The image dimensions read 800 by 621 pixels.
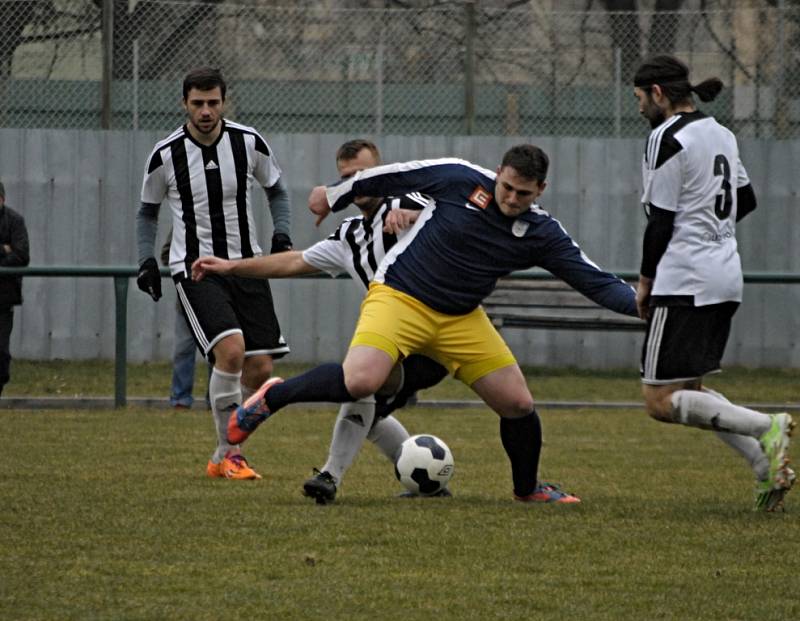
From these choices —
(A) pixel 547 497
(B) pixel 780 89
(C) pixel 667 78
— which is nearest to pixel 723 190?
(C) pixel 667 78

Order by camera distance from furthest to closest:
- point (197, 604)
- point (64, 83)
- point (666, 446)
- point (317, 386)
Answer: point (64, 83), point (666, 446), point (317, 386), point (197, 604)

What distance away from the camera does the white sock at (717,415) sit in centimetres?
721

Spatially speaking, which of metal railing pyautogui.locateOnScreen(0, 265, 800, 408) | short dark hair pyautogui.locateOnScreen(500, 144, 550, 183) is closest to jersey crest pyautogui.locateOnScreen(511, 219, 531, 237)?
short dark hair pyautogui.locateOnScreen(500, 144, 550, 183)

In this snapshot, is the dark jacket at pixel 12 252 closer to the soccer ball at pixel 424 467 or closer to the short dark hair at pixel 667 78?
the soccer ball at pixel 424 467

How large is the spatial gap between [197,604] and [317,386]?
7.71ft

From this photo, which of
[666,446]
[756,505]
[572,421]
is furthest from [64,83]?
[756,505]

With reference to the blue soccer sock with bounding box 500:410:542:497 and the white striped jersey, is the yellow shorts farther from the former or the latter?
the white striped jersey

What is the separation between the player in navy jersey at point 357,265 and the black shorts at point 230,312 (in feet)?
2.90

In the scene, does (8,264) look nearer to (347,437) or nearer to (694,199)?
(347,437)

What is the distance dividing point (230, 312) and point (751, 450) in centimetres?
296

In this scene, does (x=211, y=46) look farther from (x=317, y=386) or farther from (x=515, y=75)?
(x=317, y=386)

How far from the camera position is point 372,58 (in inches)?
662

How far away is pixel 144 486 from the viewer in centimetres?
833

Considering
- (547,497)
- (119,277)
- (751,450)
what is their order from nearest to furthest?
(751,450)
(547,497)
(119,277)
